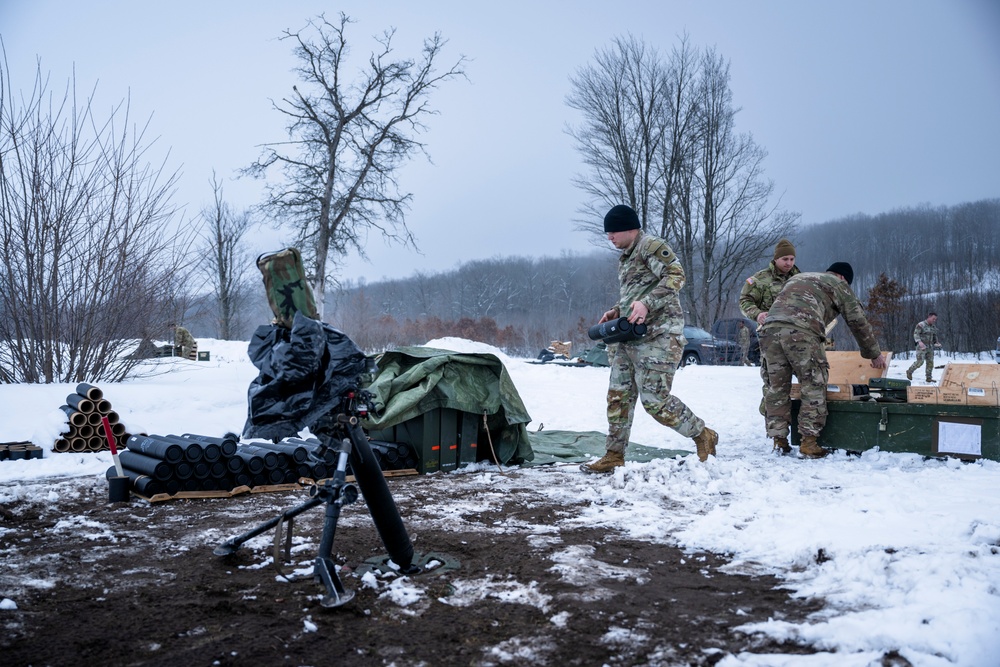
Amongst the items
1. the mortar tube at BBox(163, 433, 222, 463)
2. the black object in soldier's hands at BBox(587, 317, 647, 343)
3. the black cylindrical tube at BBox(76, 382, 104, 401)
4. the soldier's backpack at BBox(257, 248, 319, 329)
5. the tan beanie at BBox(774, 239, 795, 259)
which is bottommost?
the mortar tube at BBox(163, 433, 222, 463)

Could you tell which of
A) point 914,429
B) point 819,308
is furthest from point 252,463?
point 914,429

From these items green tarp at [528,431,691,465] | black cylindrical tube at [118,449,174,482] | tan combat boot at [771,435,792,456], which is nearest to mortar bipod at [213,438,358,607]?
black cylindrical tube at [118,449,174,482]

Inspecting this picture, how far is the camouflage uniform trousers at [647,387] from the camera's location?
236 inches

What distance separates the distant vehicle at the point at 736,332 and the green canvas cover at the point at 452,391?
1752cm

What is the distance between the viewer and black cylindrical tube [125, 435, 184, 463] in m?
5.36

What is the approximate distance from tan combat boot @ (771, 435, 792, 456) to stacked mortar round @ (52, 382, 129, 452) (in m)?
6.75

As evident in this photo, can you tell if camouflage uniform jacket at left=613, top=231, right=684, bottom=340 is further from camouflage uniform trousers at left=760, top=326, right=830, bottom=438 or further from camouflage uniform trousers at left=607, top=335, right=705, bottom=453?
camouflage uniform trousers at left=760, top=326, right=830, bottom=438

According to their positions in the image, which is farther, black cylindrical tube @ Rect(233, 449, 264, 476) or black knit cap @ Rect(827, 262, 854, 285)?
black knit cap @ Rect(827, 262, 854, 285)

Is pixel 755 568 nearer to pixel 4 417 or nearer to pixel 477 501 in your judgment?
pixel 477 501

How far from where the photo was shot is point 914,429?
6.31m

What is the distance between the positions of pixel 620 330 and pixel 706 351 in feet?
58.3

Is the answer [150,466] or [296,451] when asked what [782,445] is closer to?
[296,451]

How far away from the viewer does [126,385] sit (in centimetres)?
902

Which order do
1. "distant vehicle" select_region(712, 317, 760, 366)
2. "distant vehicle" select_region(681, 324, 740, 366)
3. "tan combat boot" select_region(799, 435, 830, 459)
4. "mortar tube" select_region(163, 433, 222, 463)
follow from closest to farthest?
1. "mortar tube" select_region(163, 433, 222, 463)
2. "tan combat boot" select_region(799, 435, 830, 459)
3. "distant vehicle" select_region(681, 324, 740, 366)
4. "distant vehicle" select_region(712, 317, 760, 366)
